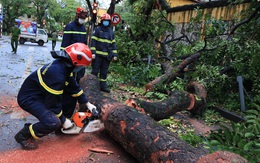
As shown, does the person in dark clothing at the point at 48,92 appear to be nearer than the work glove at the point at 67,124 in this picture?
Yes

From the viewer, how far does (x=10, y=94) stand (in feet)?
16.0

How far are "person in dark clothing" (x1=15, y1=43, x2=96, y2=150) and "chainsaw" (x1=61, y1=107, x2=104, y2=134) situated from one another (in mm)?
214

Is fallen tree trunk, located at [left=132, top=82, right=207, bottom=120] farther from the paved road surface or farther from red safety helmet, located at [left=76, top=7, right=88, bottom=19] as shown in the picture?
red safety helmet, located at [left=76, top=7, right=88, bottom=19]

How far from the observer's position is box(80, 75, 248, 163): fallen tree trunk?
2.30 m

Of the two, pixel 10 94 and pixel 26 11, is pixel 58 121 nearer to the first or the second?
pixel 10 94

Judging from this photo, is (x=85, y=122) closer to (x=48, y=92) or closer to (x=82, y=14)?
(x=48, y=92)

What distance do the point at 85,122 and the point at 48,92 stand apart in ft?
2.29

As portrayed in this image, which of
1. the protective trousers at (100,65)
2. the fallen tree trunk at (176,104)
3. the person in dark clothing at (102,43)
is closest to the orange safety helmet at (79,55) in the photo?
the fallen tree trunk at (176,104)

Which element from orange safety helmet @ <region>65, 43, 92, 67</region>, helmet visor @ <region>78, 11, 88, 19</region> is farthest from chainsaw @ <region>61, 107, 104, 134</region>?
helmet visor @ <region>78, 11, 88, 19</region>

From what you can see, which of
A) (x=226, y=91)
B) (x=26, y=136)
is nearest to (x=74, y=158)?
(x=26, y=136)

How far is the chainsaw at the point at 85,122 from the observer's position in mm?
3090

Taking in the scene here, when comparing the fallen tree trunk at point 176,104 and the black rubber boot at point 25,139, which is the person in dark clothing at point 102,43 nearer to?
the fallen tree trunk at point 176,104

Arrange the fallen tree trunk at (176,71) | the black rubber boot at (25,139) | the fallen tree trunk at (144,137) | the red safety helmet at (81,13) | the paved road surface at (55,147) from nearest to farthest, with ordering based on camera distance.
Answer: the fallen tree trunk at (144,137) < the paved road surface at (55,147) < the black rubber boot at (25,139) < the red safety helmet at (81,13) < the fallen tree trunk at (176,71)

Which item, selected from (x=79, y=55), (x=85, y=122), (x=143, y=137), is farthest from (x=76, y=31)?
(x=143, y=137)
